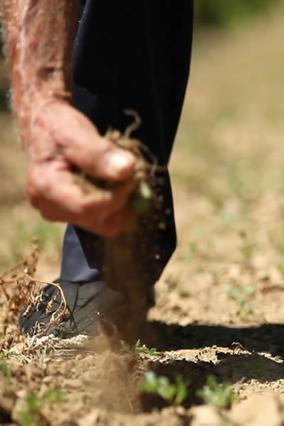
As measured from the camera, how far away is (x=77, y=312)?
2.38m

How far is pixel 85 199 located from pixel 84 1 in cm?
73

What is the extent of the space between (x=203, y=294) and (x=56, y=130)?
1.26 metres

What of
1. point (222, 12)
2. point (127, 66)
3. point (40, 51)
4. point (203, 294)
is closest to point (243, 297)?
point (203, 294)

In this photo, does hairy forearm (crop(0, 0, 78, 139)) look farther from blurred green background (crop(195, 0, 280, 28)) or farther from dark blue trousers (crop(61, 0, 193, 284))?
blurred green background (crop(195, 0, 280, 28))

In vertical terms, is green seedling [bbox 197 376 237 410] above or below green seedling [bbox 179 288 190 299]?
above

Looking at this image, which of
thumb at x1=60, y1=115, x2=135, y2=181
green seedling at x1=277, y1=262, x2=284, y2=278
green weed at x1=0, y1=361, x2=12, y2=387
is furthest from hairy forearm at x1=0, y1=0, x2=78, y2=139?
green seedling at x1=277, y1=262, x2=284, y2=278

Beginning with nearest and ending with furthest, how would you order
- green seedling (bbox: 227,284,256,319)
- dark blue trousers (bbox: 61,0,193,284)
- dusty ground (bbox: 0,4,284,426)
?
1. dusty ground (bbox: 0,4,284,426)
2. dark blue trousers (bbox: 61,0,193,284)
3. green seedling (bbox: 227,284,256,319)

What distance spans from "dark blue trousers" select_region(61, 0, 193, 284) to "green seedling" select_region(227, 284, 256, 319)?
0.45m

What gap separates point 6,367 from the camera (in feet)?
6.21

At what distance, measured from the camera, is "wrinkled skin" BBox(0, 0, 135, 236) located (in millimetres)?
1774

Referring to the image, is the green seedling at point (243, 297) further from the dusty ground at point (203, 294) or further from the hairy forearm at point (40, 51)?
the hairy forearm at point (40, 51)

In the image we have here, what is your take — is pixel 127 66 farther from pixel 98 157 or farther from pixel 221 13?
pixel 221 13

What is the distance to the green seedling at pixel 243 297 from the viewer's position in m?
2.78

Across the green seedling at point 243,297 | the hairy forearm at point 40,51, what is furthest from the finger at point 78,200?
the green seedling at point 243,297
